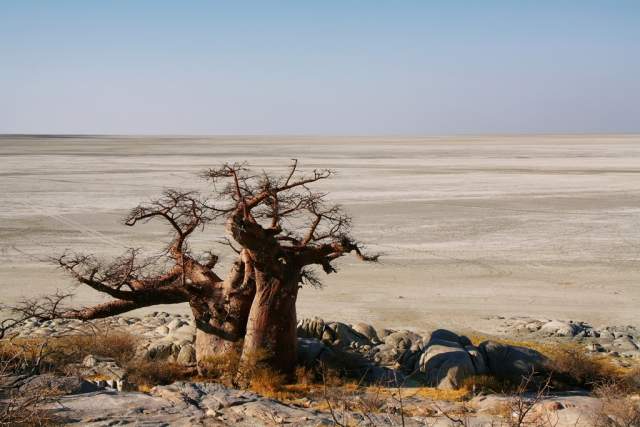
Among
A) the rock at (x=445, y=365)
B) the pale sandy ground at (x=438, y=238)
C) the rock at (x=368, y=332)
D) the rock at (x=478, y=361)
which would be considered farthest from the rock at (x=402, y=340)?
the pale sandy ground at (x=438, y=238)

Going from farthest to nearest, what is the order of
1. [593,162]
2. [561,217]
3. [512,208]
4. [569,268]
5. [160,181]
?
[593,162], [160,181], [512,208], [561,217], [569,268]

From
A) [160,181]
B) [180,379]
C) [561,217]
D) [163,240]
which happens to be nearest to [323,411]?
[180,379]

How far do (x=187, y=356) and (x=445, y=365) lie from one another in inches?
145

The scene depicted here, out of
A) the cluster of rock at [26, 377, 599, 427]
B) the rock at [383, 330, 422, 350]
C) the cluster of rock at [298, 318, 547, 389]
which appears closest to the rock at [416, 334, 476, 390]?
the cluster of rock at [298, 318, 547, 389]

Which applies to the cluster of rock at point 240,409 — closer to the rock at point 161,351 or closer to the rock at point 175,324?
the rock at point 161,351

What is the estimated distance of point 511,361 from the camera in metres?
12.4

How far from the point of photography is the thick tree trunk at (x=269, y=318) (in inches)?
451

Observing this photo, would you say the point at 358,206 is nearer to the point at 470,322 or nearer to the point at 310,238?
the point at 470,322

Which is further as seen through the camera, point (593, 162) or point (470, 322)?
point (593, 162)

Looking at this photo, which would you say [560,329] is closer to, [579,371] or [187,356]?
[579,371]

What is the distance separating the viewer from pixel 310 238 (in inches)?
468

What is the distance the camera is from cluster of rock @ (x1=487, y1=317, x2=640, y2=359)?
582 inches

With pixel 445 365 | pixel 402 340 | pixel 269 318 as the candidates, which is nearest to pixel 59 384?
pixel 269 318

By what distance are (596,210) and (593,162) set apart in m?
33.6
